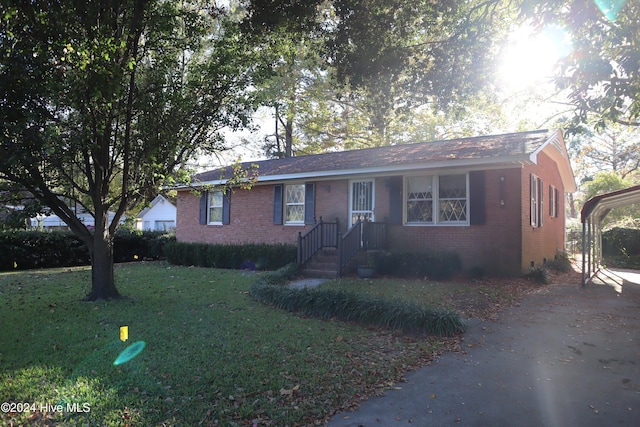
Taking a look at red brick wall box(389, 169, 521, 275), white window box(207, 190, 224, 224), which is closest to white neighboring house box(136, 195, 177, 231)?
white window box(207, 190, 224, 224)

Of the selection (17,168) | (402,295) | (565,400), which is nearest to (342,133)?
(402,295)

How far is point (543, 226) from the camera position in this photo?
13.9 metres

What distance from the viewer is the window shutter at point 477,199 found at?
11.3 metres

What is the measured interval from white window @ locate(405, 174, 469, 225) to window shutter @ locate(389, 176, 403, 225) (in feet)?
0.79

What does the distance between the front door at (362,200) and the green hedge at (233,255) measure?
2.25m

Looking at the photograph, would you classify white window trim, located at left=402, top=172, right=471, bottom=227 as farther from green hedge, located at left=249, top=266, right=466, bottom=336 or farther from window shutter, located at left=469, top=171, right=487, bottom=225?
green hedge, located at left=249, top=266, right=466, bottom=336

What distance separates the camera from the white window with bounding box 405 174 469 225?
11.9 metres

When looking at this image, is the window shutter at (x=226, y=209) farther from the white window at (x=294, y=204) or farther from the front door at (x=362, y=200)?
the front door at (x=362, y=200)

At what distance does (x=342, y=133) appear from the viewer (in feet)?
96.8

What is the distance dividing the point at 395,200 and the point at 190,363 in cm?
892

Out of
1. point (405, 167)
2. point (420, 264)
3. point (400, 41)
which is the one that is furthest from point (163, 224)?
point (400, 41)

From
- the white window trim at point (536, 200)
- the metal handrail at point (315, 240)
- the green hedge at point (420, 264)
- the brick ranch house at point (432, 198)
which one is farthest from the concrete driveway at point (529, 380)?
the metal handrail at point (315, 240)

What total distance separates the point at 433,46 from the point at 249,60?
4.32 meters

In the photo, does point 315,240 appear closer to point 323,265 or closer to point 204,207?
point 323,265
